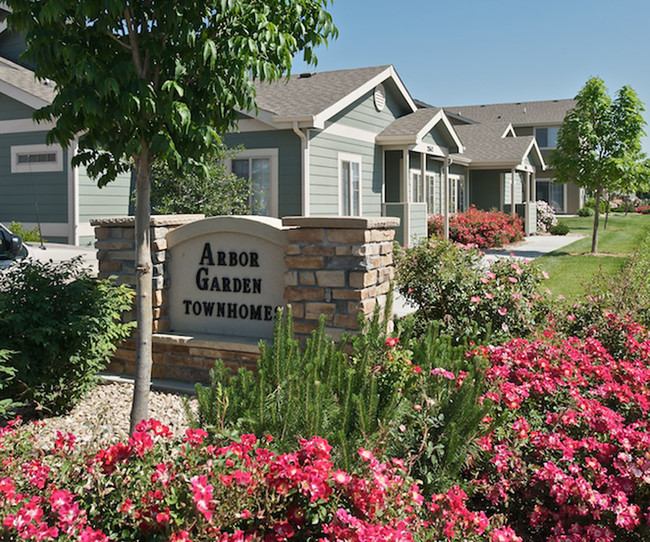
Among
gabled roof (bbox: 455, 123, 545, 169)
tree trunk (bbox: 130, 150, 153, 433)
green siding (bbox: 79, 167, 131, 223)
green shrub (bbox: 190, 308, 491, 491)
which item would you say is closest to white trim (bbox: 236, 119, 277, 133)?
green siding (bbox: 79, 167, 131, 223)

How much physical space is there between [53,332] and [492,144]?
26.8m

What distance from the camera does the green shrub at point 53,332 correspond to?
195 inches

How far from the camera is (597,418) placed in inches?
137

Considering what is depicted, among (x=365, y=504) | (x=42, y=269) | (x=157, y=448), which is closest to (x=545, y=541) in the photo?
(x=365, y=504)

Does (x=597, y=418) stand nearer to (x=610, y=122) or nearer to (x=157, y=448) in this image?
(x=157, y=448)

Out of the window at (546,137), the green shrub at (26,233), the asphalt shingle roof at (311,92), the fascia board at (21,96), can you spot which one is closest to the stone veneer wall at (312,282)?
the asphalt shingle roof at (311,92)

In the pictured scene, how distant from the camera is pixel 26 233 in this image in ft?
52.3

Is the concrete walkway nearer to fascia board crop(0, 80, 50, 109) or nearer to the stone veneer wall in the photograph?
fascia board crop(0, 80, 50, 109)

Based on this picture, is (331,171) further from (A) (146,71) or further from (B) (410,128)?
(A) (146,71)

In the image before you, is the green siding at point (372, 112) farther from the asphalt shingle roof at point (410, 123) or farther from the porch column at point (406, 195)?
the porch column at point (406, 195)

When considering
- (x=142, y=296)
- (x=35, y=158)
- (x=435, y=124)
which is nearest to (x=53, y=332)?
(x=142, y=296)

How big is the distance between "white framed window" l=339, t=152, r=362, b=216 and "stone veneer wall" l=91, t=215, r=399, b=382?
10.2 metres

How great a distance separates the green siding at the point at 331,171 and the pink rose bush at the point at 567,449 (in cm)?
1118

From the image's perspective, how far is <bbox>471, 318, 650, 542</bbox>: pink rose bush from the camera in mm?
3018
